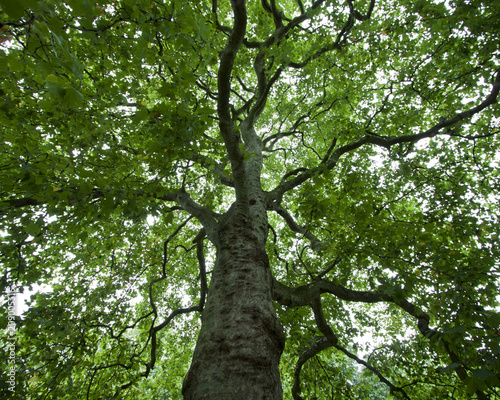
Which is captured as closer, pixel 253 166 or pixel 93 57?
pixel 93 57

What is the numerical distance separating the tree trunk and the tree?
0.05 feet

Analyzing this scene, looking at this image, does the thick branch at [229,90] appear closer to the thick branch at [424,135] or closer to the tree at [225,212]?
the tree at [225,212]

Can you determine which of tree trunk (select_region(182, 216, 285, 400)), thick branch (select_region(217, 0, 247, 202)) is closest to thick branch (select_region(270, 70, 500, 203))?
thick branch (select_region(217, 0, 247, 202))

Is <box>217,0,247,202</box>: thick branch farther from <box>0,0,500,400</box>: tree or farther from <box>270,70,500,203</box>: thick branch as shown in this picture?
<box>270,70,500,203</box>: thick branch

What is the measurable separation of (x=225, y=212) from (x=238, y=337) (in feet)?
7.56

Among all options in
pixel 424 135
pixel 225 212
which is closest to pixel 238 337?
pixel 225 212

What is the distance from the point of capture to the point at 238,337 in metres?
1.80

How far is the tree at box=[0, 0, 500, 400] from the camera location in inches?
80.3

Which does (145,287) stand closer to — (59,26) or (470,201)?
(59,26)

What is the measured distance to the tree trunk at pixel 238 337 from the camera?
1.50 meters

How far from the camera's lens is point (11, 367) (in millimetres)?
3633

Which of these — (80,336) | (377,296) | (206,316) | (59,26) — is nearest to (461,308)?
(377,296)

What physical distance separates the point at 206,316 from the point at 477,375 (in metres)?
1.98

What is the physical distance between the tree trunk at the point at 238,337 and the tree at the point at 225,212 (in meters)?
0.01
